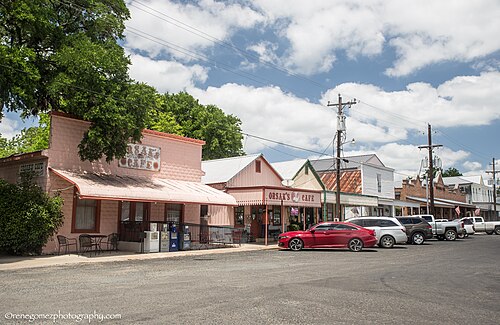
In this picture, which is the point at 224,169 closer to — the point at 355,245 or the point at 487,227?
the point at 355,245

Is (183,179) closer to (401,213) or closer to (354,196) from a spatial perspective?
(354,196)

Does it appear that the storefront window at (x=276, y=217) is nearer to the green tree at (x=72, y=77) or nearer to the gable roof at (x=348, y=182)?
the gable roof at (x=348, y=182)

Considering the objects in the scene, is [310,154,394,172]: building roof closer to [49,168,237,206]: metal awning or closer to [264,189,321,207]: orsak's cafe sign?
[264,189,321,207]: orsak's cafe sign

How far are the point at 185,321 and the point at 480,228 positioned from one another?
41101 mm

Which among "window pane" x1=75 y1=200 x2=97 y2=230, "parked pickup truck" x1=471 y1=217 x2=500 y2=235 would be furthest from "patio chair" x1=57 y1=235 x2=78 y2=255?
"parked pickup truck" x1=471 y1=217 x2=500 y2=235

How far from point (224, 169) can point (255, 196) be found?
565cm

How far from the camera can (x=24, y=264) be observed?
15.4 meters

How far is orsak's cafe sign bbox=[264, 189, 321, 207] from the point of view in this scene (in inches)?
1007

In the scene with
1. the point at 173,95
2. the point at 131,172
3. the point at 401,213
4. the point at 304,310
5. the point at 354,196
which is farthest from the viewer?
the point at 401,213

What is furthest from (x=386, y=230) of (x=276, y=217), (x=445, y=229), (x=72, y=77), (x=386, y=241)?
(x=72, y=77)

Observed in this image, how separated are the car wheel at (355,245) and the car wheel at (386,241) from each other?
10.4 feet

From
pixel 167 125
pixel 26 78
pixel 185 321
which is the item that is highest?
pixel 167 125

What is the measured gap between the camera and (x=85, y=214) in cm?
2033

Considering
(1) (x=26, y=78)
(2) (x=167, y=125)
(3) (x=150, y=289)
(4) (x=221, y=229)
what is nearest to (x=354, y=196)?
(4) (x=221, y=229)
